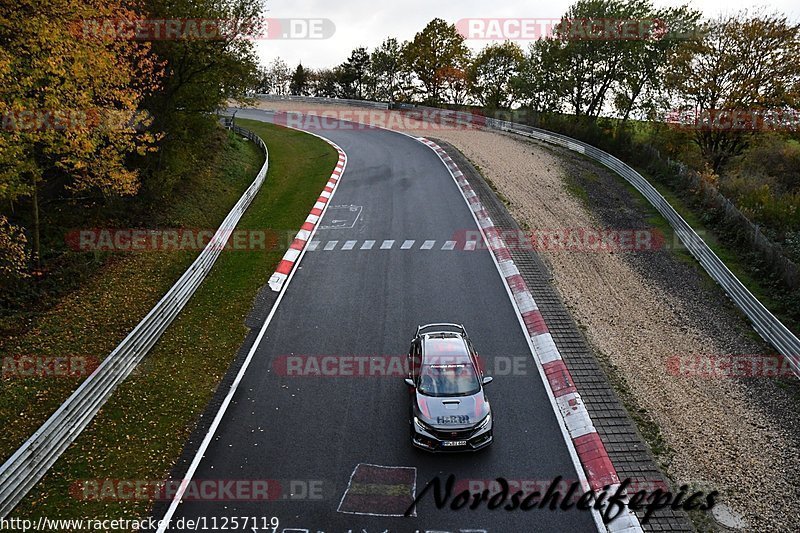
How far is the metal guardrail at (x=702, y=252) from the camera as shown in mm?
14140

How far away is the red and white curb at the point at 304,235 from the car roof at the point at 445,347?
6836 millimetres

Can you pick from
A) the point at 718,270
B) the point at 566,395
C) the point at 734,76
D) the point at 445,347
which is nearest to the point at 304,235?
the point at 445,347

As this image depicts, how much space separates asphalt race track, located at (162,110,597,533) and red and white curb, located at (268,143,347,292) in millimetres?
473

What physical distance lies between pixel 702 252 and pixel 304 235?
16248 mm

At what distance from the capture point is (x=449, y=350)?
11734mm

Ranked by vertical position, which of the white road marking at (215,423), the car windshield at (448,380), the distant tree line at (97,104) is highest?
the distant tree line at (97,104)

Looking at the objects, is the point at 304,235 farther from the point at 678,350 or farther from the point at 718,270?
the point at 718,270

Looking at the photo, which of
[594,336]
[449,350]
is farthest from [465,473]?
[594,336]

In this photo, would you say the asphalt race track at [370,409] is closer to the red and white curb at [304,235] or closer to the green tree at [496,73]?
the red and white curb at [304,235]

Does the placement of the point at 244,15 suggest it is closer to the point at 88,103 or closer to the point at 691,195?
the point at 88,103

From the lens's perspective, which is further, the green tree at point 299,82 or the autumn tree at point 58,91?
the green tree at point 299,82

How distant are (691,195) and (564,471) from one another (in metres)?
20.5

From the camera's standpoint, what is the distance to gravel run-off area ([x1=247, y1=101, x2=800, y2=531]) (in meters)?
10.3

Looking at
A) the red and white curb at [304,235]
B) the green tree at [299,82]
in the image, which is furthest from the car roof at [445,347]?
the green tree at [299,82]
